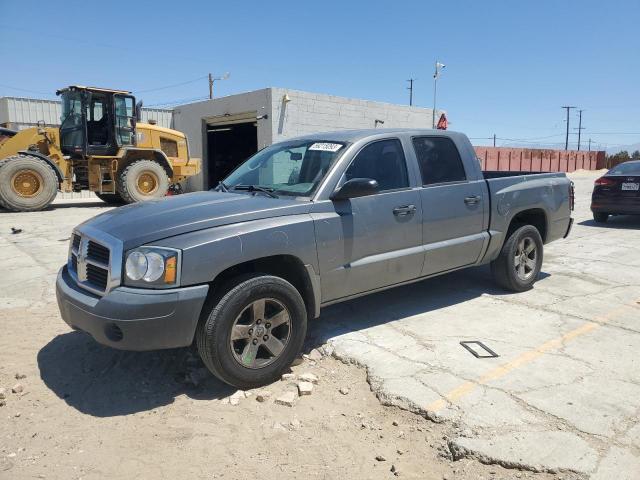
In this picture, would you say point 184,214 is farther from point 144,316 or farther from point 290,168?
point 290,168

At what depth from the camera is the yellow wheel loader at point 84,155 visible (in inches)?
525

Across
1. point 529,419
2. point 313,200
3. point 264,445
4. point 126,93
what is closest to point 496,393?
point 529,419

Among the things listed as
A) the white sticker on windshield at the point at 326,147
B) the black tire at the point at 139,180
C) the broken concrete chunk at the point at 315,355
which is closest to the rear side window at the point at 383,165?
the white sticker on windshield at the point at 326,147

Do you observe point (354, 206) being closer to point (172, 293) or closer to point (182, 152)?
point (172, 293)

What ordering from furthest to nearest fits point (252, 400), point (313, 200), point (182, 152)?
1. point (182, 152)
2. point (313, 200)
3. point (252, 400)

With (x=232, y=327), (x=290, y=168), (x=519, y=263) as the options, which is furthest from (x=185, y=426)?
(x=519, y=263)

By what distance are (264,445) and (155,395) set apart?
1031mm

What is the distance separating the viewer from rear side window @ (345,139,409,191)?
174 inches

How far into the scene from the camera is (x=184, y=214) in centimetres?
362

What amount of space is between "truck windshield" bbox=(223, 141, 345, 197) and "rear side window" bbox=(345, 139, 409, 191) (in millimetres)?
204

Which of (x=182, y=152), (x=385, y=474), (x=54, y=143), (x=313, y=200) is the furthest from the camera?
(x=182, y=152)

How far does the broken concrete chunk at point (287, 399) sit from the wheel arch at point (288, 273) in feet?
2.33

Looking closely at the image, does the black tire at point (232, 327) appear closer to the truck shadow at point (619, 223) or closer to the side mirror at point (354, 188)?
the side mirror at point (354, 188)

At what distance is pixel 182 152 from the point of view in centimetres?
1716
